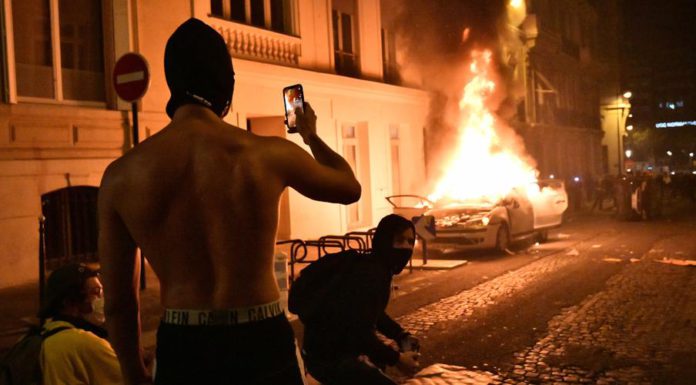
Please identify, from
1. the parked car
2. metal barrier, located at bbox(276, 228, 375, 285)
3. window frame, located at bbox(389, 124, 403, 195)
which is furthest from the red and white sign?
window frame, located at bbox(389, 124, 403, 195)

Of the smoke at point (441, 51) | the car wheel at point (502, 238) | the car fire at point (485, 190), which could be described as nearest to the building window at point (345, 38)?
the smoke at point (441, 51)

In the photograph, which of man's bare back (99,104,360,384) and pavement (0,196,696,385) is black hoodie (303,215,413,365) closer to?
man's bare back (99,104,360,384)

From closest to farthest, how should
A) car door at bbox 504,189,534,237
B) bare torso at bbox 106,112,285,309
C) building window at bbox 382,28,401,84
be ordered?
1. bare torso at bbox 106,112,285,309
2. car door at bbox 504,189,534,237
3. building window at bbox 382,28,401,84

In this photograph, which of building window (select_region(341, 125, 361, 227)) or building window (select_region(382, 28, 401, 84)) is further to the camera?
building window (select_region(382, 28, 401, 84))

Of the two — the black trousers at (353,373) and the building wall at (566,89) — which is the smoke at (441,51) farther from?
the black trousers at (353,373)

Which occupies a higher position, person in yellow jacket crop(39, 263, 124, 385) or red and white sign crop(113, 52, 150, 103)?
red and white sign crop(113, 52, 150, 103)

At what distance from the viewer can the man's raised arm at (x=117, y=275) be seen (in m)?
2.04

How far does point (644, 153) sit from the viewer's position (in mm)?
89438

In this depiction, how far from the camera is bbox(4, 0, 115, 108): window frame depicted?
1097cm

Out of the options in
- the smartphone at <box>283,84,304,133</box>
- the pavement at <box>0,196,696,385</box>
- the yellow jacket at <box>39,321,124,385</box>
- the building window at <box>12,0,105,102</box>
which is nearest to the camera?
the smartphone at <box>283,84,304,133</box>

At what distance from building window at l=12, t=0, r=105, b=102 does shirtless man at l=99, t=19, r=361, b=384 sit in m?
10.4

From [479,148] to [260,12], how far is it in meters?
10.0

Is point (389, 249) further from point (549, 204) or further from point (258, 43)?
point (549, 204)

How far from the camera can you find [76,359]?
309 centimetres
